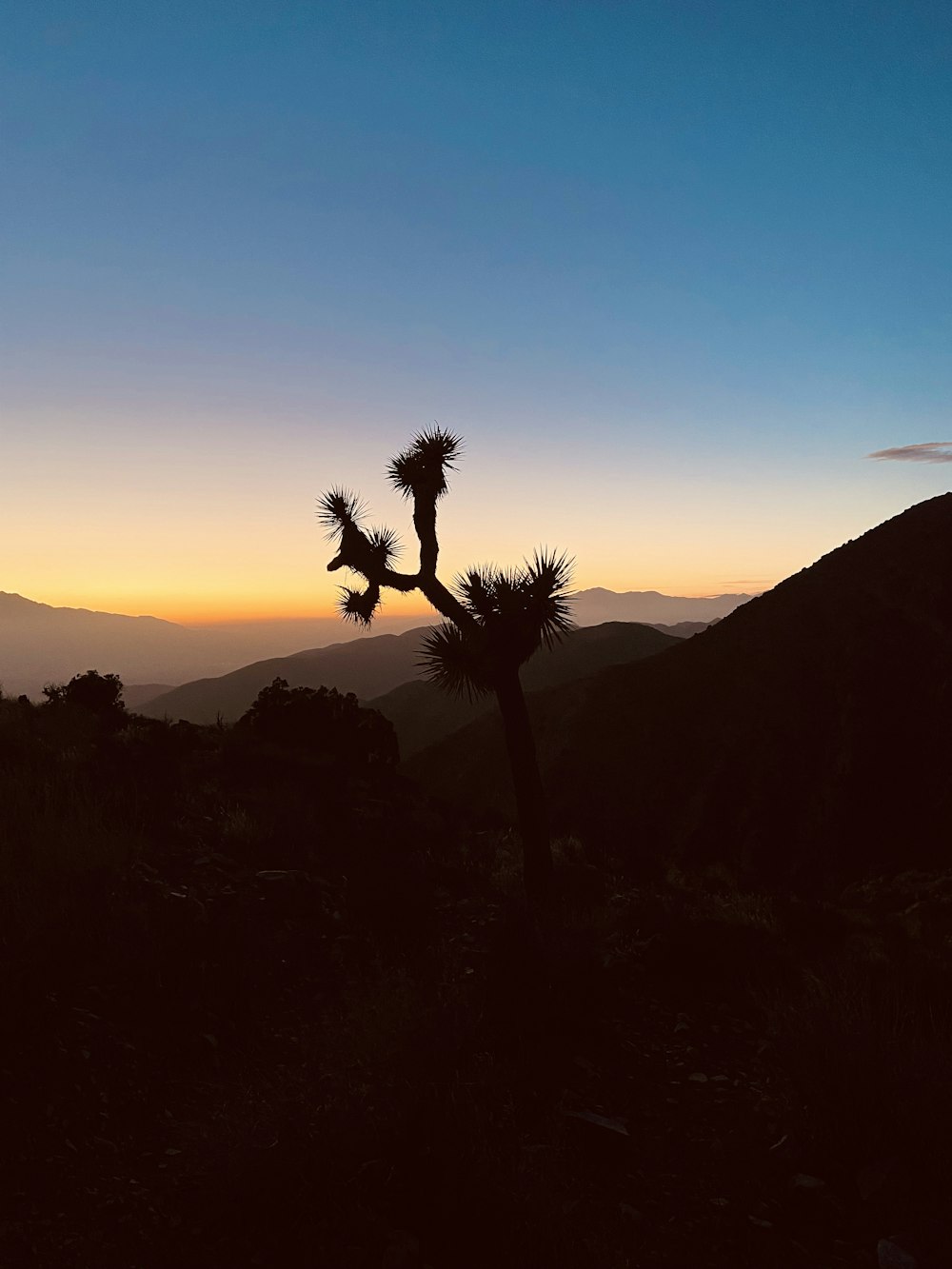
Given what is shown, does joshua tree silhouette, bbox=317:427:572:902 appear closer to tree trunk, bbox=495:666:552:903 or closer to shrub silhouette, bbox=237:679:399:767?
tree trunk, bbox=495:666:552:903

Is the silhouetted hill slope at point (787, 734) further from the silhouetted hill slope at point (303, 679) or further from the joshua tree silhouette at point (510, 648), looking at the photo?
the silhouetted hill slope at point (303, 679)

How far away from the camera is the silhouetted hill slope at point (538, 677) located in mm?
93125

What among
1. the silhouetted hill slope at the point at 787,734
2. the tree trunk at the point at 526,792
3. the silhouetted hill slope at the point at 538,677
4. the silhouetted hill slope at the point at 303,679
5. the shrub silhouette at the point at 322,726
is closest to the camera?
the tree trunk at the point at 526,792

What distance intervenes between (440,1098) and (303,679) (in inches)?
6928

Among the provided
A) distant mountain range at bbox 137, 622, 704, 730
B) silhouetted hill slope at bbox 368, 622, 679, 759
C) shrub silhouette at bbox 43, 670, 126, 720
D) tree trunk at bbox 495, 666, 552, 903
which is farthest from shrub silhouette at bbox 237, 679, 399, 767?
silhouetted hill slope at bbox 368, 622, 679, 759

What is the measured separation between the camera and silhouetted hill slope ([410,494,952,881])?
43.2 meters

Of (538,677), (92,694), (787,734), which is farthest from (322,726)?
(538,677)

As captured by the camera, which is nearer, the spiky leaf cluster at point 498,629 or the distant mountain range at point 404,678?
the spiky leaf cluster at point 498,629

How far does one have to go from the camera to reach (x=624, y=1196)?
451 centimetres

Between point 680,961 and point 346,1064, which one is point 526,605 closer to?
point 680,961

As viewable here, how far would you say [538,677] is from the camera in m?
104

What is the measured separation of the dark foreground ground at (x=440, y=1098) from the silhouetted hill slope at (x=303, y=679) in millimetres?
148721

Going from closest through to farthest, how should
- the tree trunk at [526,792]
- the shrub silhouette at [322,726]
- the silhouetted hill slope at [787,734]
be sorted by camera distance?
the tree trunk at [526,792] → the shrub silhouette at [322,726] → the silhouetted hill slope at [787,734]

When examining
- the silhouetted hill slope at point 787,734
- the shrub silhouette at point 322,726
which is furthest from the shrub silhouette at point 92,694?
the silhouetted hill slope at point 787,734
